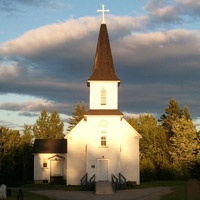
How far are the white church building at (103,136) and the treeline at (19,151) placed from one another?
11.5 meters

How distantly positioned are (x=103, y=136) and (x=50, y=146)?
1602 centimetres

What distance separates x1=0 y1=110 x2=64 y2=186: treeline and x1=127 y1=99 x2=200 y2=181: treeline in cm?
1865

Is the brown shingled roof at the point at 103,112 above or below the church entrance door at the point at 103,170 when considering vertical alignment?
above

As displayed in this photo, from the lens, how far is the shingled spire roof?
3634 cm

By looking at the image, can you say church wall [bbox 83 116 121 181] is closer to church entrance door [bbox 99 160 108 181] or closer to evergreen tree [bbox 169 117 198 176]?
church entrance door [bbox 99 160 108 181]

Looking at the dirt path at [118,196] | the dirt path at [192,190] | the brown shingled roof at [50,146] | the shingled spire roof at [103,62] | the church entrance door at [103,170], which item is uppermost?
the shingled spire roof at [103,62]

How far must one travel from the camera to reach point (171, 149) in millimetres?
50875

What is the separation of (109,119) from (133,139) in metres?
5.02

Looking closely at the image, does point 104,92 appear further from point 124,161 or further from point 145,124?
point 145,124

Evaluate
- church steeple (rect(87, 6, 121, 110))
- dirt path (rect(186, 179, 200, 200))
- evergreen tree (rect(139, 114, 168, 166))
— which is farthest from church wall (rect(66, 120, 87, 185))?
dirt path (rect(186, 179, 200, 200))

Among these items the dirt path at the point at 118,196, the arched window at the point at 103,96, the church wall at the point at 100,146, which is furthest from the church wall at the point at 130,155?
the dirt path at the point at 118,196

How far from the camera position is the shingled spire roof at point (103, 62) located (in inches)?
1431

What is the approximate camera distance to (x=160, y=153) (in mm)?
51719

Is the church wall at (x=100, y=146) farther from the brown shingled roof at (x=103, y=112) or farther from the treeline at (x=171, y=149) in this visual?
the treeline at (x=171, y=149)
